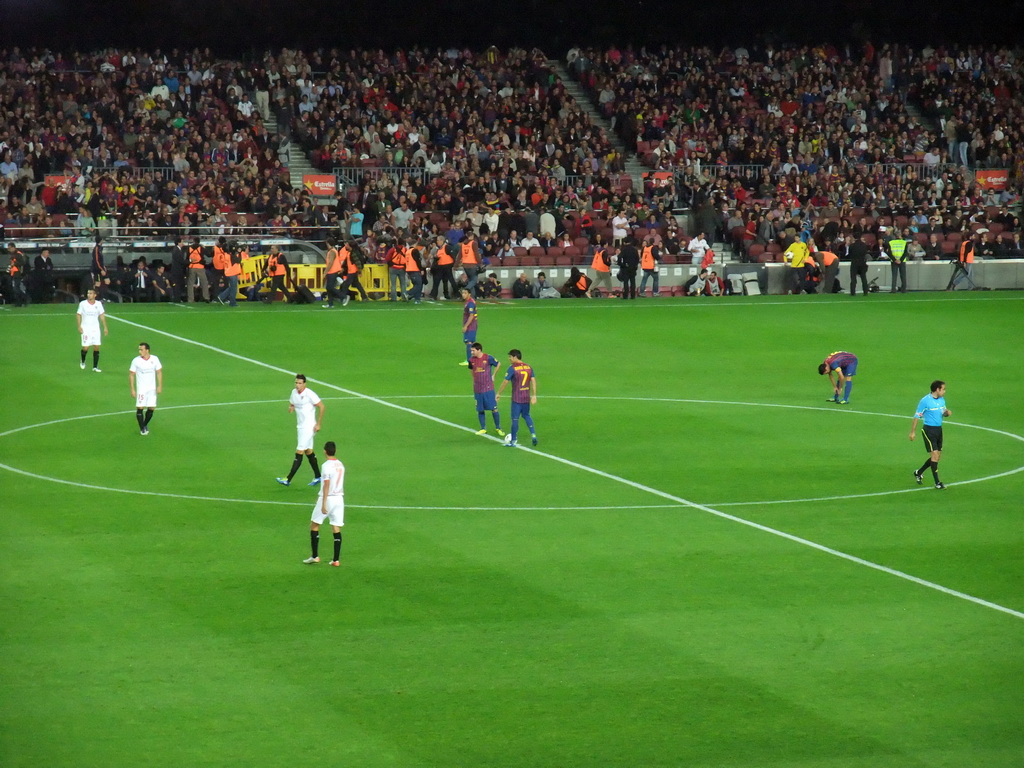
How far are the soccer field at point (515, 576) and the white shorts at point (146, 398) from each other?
2.29 ft

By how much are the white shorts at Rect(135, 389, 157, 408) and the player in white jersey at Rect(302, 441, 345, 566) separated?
31.9 feet

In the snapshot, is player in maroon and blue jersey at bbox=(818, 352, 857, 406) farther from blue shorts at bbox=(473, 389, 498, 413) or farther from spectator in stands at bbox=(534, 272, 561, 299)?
spectator in stands at bbox=(534, 272, 561, 299)

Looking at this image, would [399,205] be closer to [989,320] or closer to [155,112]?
[155,112]

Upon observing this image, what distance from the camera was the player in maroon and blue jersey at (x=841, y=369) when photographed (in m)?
31.9

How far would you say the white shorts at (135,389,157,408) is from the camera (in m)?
27.4

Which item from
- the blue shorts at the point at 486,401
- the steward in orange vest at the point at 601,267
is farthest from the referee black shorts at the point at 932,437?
the steward in orange vest at the point at 601,267

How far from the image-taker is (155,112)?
178 feet

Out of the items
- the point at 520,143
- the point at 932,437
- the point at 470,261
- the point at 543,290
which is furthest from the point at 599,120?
the point at 932,437

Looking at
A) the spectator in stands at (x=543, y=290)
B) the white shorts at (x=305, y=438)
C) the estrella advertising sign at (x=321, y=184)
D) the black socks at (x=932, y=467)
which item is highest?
the estrella advertising sign at (x=321, y=184)

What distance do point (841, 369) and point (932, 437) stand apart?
29.8 ft

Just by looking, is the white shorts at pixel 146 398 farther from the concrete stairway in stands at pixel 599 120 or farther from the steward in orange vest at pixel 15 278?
the concrete stairway in stands at pixel 599 120

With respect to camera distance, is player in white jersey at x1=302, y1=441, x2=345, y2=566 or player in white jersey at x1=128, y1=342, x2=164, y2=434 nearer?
player in white jersey at x1=302, y1=441, x2=345, y2=566

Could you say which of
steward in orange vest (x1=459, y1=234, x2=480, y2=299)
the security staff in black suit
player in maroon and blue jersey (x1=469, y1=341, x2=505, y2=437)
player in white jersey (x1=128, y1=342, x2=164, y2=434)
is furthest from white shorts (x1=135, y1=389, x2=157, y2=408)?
the security staff in black suit

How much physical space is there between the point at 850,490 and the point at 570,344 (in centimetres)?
1751
